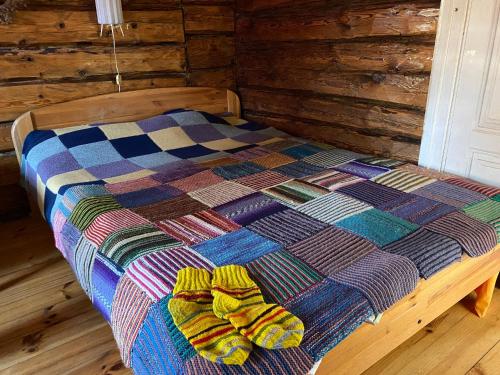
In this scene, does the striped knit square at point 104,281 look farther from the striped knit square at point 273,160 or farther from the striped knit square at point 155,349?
the striped knit square at point 273,160

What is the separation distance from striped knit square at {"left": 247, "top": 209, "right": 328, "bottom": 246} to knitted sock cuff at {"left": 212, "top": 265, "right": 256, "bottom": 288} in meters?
0.27

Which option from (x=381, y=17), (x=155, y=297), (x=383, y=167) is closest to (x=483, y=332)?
(x=383, y=167)

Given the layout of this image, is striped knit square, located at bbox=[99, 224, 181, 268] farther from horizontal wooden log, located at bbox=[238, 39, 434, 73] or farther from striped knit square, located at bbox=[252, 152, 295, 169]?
horizontal wooden log, located at bbox=[238, 39, 434, 73]

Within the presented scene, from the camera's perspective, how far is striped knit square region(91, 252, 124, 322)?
1.27 meters

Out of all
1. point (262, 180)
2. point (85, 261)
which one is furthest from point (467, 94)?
point (85, 261)

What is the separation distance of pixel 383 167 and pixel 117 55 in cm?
189

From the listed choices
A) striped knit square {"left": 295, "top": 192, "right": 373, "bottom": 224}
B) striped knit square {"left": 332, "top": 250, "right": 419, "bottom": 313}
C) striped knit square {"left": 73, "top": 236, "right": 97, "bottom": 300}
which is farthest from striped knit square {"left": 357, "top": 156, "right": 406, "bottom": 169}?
striped knit square {"left": 73, "top": 236, "right": 97, "bottom": 300}

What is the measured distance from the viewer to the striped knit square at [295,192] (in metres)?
1.72

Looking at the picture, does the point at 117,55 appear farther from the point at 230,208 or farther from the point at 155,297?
the point at 155,297

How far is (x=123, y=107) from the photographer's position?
274 centimetres

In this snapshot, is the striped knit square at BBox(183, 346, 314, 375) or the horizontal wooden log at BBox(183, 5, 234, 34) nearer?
the striped knit square at BBox(183, 346, 314, 375)

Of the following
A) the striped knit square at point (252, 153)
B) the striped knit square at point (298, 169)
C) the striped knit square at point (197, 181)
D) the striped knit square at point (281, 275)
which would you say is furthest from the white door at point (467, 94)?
the striped knit square at point (281, 275)

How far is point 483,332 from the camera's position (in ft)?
5.54

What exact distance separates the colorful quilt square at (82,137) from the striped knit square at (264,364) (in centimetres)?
177
